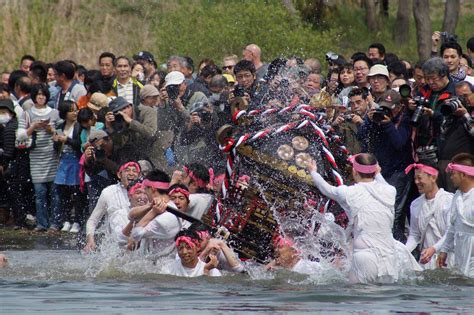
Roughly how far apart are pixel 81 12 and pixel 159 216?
21.1 metres

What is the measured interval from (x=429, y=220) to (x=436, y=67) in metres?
1.76

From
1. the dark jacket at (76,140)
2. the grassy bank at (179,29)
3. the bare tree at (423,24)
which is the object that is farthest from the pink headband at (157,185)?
the bare tree at (423,24)

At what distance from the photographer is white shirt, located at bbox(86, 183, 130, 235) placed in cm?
1567

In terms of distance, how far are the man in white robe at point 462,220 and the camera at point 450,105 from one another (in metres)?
0.90

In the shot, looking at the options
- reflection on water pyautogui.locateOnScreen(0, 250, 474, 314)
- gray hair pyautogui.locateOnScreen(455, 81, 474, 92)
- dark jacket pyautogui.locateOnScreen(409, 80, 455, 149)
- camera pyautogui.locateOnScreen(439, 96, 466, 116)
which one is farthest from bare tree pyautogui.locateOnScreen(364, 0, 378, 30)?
reflection on water pyautogui.locateOnScreen(0, 250, 474, 314)

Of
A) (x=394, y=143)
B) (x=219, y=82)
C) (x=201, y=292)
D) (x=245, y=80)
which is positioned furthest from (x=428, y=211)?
(x=219, y=82)

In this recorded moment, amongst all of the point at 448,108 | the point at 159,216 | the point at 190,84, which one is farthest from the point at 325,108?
the point at 190,84

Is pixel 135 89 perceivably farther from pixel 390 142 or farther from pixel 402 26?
pixel 402 26

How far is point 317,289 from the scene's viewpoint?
13.4 m

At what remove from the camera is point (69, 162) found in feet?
63.4

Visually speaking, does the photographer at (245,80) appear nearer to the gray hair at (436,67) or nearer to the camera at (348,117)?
the camera at (348,117)

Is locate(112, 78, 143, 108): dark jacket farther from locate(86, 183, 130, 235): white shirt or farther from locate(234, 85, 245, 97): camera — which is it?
locate(86, 183, 130, 235): white shirt

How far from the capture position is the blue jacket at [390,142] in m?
16.0

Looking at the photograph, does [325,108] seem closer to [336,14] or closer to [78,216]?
[78,216]
